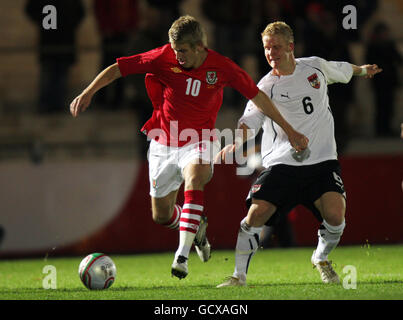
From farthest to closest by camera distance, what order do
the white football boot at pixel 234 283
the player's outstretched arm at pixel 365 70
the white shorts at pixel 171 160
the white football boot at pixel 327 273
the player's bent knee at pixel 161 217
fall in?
the player's bent knee at pixel 161 217
the player's outstretched arm at pixel 365 70
the white shorts at pixel 171 160
the white football boot at pixel 327 273
the white football boot at pixel 234 283

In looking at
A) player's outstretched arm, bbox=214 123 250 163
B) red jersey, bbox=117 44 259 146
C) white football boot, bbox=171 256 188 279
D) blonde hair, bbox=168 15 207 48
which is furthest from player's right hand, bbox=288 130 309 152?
white football boot, bbox=171 256 188 279

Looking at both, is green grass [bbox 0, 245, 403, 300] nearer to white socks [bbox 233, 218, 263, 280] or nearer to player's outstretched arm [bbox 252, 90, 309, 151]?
white socks [bbox 233, 218, 263, 280]

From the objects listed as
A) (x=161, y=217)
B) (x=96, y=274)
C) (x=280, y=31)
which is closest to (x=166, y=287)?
(x=96, y=274)

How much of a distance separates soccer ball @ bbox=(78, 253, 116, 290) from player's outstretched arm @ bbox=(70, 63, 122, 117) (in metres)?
1.15

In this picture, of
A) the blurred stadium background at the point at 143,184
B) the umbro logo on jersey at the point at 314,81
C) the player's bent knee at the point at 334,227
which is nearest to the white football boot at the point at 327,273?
the player's bent knee at the point at 334,227

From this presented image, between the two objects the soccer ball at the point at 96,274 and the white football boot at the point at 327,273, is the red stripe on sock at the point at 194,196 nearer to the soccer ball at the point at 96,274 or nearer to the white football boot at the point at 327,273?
the soccer ball at the point at 96,274

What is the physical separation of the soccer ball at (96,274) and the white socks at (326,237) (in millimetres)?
1633

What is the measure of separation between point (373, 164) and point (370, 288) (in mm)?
5809

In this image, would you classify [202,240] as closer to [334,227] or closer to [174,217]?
[174,217]

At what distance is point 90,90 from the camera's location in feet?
23.5

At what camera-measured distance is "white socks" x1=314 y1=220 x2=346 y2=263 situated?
7285 millimetres

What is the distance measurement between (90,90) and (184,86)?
802 millimetres

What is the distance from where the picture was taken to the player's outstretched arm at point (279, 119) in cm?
703

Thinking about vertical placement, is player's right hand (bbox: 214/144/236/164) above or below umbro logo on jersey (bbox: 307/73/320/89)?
below
